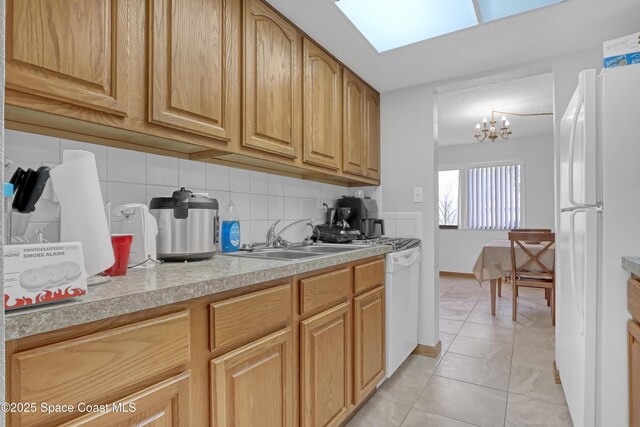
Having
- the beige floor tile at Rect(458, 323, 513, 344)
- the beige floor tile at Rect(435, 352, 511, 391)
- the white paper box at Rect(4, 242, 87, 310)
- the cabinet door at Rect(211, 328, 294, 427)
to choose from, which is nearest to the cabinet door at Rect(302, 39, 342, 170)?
the cabinet door at Rect(211, 328, 294, 427)

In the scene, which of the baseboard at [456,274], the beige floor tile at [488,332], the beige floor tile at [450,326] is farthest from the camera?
the baseboard at [456,274]

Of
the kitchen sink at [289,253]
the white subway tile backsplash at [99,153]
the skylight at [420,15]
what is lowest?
the kitchen sink at [289,253]

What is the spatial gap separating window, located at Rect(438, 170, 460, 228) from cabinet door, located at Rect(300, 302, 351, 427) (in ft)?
16.1

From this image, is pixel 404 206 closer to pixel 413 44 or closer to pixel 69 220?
pixel 413 44

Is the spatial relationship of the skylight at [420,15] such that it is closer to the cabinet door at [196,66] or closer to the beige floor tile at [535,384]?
the cabinet door at [196,66]

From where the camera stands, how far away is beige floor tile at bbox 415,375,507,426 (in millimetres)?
1754

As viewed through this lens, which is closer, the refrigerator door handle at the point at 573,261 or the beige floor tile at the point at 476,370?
the refrigerator door handle at the point at 573,261

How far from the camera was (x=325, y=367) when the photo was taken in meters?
1.46

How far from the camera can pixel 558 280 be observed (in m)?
2.13

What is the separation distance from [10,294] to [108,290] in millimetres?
202

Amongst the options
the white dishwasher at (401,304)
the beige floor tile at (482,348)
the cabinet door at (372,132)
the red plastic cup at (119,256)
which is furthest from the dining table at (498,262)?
the red plastic cup at (119,256)

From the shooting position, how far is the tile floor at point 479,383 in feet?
5.75

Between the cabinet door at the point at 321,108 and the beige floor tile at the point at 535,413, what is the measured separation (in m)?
1.71

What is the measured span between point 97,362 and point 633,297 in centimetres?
162
